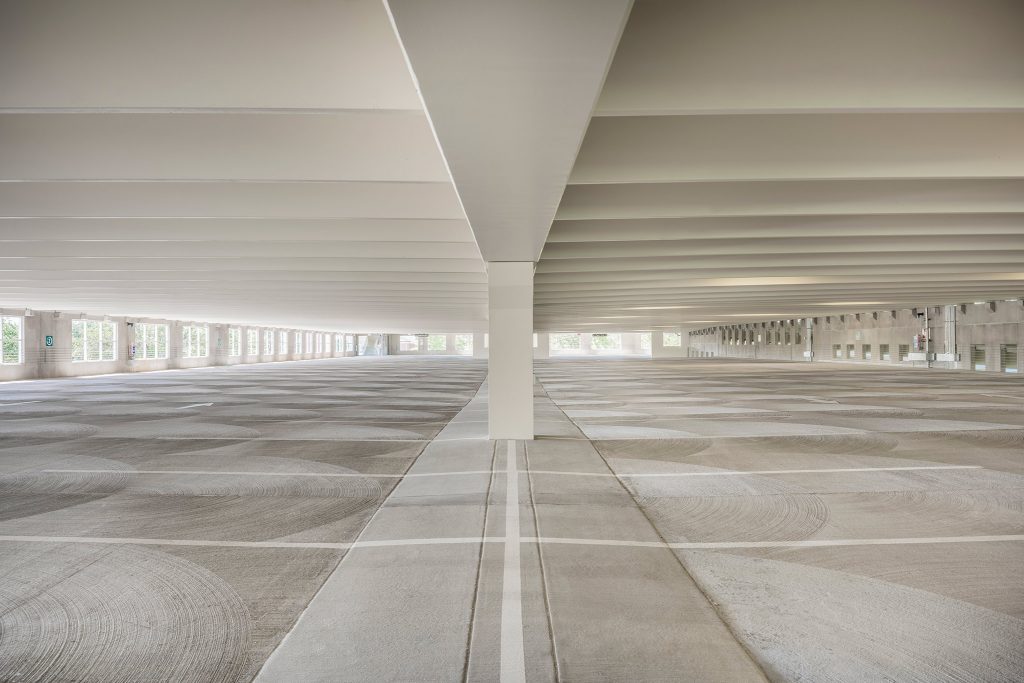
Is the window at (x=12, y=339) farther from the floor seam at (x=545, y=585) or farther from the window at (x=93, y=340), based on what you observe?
the floor seam at (x=545, y=585)

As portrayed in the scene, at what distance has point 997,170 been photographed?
26.4ft

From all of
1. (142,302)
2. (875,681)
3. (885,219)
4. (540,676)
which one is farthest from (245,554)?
(142,302)

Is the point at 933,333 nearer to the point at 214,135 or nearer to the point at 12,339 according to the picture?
the point at 214,135

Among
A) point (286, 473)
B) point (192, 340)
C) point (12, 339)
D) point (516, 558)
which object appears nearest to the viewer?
point (516, 558)

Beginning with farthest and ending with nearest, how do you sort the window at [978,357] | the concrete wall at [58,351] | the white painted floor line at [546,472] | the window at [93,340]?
1. the window at [93,340]
2. the window at [978,357]
3. the concrete wall at [58,351]
4. the white painted floor line at [546,472]

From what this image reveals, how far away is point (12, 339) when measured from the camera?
3092cm

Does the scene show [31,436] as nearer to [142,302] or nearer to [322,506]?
[322,506]

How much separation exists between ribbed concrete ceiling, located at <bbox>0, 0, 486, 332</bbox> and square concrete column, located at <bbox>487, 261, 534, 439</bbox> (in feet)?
4.57

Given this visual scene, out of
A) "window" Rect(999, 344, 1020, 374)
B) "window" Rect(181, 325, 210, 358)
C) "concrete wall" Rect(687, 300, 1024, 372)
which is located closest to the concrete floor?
"window" Rect(999, 344, 1020, 374)

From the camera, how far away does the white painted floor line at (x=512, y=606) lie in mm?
3549

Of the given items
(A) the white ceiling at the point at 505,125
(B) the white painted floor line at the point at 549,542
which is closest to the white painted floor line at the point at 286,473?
(B) the white painted floor line at the point at 549,542

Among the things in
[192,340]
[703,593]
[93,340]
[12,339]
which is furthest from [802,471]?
[192,340]

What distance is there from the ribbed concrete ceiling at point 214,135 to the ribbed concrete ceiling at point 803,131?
222 centimetres

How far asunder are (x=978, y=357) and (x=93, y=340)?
50238mm
